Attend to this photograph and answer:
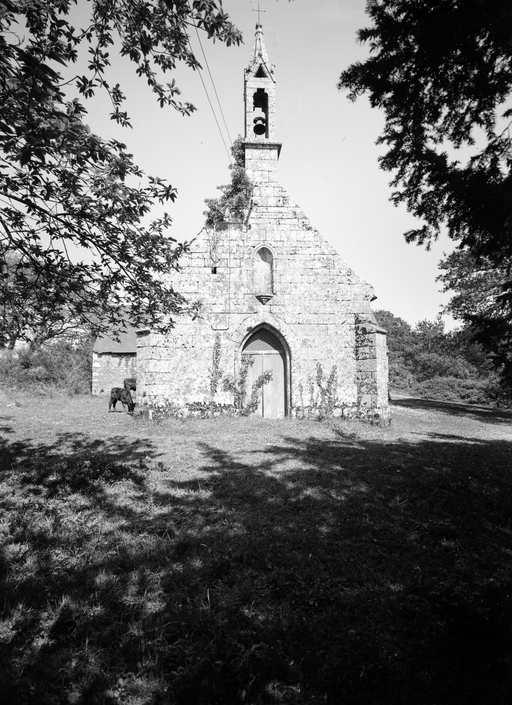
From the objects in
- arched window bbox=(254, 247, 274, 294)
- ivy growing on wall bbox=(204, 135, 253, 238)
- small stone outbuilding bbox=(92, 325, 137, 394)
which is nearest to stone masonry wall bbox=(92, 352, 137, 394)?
small stone outbuilding bbox=(92, 325, 137, 394)

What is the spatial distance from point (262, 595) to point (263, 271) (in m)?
11.3

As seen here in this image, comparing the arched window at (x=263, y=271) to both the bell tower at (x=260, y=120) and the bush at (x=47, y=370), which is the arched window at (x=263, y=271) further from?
the bush at (x=47, y=370)

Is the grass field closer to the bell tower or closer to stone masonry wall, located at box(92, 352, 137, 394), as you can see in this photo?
the bell tower

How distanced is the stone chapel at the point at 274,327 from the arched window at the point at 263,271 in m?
0.04

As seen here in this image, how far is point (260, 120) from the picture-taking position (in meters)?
15.1

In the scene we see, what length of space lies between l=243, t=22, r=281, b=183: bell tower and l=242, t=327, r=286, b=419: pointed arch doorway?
5961 millimetres

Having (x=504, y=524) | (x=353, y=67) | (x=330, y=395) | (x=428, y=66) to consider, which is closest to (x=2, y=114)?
(x=353, y=67)

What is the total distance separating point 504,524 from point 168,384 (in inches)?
396

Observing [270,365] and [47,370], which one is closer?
[270,365]

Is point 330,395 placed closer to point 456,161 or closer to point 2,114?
point 456,161

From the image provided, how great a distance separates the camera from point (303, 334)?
13.4 m

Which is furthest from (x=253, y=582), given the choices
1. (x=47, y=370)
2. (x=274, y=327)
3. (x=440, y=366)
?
(x=440, y=366)

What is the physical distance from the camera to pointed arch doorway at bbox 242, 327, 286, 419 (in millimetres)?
13578

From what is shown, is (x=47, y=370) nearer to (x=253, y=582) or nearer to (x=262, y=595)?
(x=253, y=582)
